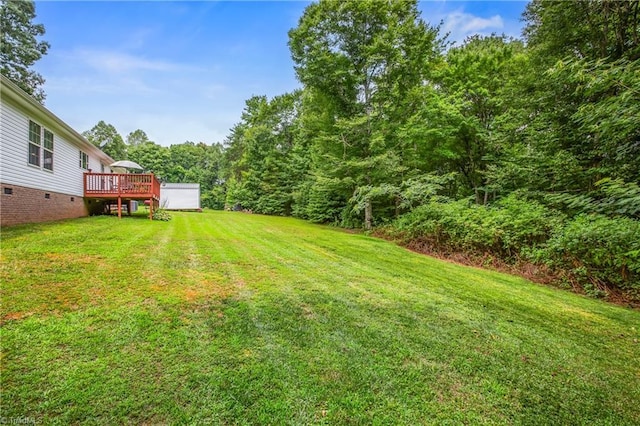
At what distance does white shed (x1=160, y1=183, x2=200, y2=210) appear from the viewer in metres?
24.9

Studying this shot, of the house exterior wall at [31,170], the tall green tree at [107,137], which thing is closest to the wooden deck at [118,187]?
the house exterior wall at [31,170]

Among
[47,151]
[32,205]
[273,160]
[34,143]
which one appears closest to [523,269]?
[32,205]

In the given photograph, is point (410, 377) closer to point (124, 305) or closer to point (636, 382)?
point (636, 382)

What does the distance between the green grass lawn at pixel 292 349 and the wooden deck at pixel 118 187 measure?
24.4ft

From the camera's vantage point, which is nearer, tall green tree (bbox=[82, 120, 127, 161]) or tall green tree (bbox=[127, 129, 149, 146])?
tall green tree (bbox=[82, 120, 127, 161])

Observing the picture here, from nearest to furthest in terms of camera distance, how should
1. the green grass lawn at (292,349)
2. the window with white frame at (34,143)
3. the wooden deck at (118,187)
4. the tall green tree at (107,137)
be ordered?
the green grass lawn at (292,349)
the window with white frame at (34,143)
the wooden deck at (118,187)
the tall green tree at (107,137)

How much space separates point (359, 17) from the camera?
1398 centimetres

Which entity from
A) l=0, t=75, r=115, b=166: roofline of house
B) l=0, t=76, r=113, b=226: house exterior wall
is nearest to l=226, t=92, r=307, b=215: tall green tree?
l=0, t=75, r=115, b=166: roofline of house

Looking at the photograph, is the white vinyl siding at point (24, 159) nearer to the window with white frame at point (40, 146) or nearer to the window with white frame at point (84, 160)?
the window with white frame at point (40, 146)

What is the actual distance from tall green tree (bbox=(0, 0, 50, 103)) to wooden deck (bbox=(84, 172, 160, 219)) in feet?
47.8

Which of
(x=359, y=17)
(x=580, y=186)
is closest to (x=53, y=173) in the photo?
(x=359, y=17)

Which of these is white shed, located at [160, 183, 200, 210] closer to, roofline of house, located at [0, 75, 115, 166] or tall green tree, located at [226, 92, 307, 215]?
tall green tree, located at [226, 92, 307, 215]

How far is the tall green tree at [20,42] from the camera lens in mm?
16531

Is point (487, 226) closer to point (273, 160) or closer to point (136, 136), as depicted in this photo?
point (273, 160)
